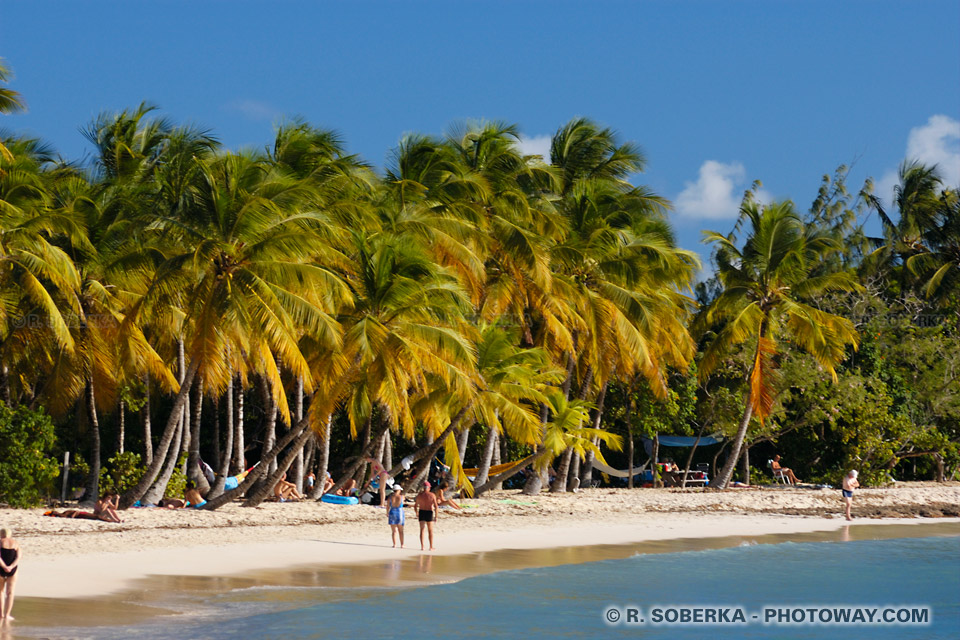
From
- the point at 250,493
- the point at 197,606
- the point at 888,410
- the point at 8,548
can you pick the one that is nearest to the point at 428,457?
the point at 250,493

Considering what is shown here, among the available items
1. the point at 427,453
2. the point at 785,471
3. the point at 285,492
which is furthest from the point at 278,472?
the point at 785,471

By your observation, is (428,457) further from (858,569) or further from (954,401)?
(954,401)

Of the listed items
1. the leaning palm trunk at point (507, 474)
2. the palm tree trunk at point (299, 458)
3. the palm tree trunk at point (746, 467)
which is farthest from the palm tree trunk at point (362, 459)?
the palm tree trunk at point (746, 467)

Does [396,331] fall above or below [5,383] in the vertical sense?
above

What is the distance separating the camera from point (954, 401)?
31.8 m

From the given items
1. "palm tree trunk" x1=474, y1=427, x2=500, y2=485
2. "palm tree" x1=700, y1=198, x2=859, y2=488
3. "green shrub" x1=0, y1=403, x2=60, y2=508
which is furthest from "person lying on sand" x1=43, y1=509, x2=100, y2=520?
"palm tree" x1=700, y1=198, x2=859, y2=488

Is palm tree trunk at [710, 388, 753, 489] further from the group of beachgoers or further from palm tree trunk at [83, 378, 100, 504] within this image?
palm tree trunk at [83, 378, 100, 504]

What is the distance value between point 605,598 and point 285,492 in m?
9.66

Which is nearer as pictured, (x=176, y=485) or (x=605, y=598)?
(x=605, y=598)

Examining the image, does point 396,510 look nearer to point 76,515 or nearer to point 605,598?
point 605,598

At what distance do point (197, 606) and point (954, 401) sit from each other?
27393 mm

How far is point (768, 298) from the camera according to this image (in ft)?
91.4

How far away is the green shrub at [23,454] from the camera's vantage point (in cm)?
1789

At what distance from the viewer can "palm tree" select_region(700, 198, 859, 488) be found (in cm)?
2694
